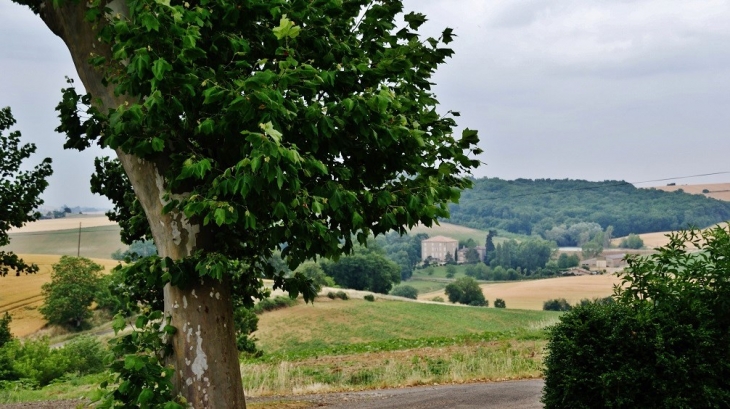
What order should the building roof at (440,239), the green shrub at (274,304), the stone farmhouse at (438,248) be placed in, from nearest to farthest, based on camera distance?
the green shrub at (274,304)
the stone farmhouse at (438,248)
the building roof at (440,239)

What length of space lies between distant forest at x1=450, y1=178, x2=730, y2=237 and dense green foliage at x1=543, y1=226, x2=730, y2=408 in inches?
4771

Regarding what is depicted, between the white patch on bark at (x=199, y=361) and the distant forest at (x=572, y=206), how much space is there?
407 feet

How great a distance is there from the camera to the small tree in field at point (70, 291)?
69938 millimetres

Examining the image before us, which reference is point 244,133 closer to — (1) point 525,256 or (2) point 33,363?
(2) point 33,363

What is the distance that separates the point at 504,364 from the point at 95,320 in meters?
64.8

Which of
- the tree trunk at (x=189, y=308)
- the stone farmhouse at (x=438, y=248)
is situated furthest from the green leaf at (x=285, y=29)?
the stone farmhouse at (x=438, y=248)

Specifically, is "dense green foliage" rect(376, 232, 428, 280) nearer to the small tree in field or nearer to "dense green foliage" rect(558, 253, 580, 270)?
"dense green foliage" rect(558, 253, 580, 270)

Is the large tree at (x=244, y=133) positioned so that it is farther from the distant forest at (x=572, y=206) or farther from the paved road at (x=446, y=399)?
the distant forest at (x=572, y=206)

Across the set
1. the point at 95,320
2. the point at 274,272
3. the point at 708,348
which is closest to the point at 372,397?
the point at 274,272

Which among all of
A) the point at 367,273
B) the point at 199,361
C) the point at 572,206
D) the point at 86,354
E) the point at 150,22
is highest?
the point at 572,206

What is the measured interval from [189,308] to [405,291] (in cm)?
9589

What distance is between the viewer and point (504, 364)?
20.3 m

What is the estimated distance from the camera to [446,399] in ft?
46.1

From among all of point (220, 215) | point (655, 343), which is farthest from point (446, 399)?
point (220, 215)
